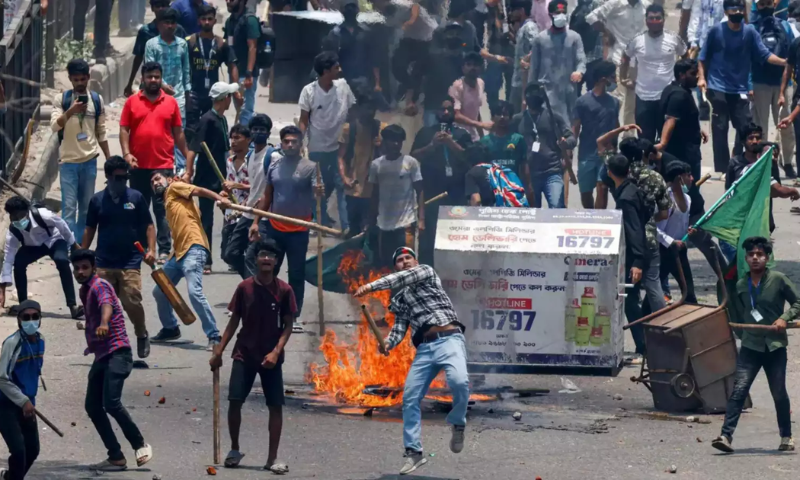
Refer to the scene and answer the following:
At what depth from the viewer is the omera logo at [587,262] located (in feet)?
36.2

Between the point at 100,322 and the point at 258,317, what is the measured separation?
0.91 metres

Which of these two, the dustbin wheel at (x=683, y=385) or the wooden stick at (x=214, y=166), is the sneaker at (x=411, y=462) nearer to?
the dustbin wheel at (x=683, y=385)

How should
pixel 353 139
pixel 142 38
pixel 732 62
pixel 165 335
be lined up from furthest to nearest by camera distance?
pixel 732 62 → pixel 142 38 → pixel 353 139 → pixel 165 335

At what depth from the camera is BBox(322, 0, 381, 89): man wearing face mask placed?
49.6 ft

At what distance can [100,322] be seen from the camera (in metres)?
8.99

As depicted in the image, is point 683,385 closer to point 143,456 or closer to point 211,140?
point 143,456

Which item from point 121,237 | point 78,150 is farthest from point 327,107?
point 121,237

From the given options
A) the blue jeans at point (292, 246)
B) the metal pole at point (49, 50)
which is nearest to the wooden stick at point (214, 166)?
the blue jeans at point (292, 246)

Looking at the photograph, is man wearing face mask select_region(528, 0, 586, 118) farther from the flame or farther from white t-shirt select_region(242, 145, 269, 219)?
the flame

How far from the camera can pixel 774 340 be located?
961cm

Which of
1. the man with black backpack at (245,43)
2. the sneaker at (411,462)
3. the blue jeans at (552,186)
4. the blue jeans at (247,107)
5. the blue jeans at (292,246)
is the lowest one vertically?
the sneaker at (411,462)

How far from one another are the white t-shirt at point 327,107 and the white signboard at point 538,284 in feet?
11.5

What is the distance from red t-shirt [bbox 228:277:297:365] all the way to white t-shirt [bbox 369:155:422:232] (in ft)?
11.9

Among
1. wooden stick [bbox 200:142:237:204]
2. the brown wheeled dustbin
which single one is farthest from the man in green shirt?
wooden stick [bbox 200:142:237:204]
